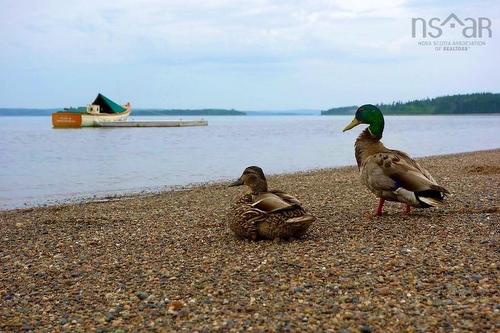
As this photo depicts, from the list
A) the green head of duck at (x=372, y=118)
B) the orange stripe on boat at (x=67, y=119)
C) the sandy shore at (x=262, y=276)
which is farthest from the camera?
the orange stripe on boat at (x=67, y=119)

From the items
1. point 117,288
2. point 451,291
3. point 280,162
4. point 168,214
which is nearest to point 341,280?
point 451,291

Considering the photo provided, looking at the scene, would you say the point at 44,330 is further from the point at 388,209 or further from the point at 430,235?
the point at 388,209

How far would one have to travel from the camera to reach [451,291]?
15.5 feet

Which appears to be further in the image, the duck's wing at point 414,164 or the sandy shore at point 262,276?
the duck's wing at point 414,164

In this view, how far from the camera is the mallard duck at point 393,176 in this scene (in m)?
7.90

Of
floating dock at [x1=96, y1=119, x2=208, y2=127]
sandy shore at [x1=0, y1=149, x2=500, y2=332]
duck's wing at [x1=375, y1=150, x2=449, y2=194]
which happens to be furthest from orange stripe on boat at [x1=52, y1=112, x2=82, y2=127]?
duck's wing at [x1=375, y1=150, x2=449, y2=194]

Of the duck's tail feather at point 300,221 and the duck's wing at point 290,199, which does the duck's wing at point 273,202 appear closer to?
the duck's wing at point 290,199

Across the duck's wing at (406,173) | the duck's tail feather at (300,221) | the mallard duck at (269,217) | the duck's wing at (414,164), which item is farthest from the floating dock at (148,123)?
the duck's tail feather at (300,221)

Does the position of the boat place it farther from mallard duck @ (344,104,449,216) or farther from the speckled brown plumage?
the speckled brown plumage

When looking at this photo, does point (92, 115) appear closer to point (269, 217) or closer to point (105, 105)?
point (105, 105)

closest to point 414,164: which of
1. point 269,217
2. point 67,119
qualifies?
point 269,217

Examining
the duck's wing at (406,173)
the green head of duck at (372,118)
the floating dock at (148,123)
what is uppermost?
the green head of duck at (372,118)

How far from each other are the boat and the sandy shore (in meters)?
66.1

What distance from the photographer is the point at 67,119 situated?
73250 mm
